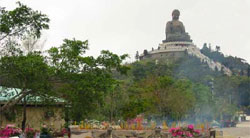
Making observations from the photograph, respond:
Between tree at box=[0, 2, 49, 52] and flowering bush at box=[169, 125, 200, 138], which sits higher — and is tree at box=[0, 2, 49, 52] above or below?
above

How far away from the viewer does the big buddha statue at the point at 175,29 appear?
11144 centimetres

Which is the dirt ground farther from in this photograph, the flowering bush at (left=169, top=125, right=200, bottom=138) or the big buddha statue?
the big buddha statue

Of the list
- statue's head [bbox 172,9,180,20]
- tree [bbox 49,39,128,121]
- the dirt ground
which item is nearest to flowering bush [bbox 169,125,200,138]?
tree [bbox 49,39,128,121]

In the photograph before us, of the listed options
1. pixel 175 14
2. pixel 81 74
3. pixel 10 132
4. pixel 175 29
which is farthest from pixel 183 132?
pixel 175 14

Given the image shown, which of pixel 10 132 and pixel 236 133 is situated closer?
pixel 10 132

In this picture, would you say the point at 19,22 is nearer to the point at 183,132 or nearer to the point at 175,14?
the point at 183,132

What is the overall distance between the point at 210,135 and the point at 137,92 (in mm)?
19747

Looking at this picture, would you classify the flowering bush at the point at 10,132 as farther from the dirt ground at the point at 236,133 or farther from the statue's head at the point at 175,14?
the statue's head at the point at 175,14

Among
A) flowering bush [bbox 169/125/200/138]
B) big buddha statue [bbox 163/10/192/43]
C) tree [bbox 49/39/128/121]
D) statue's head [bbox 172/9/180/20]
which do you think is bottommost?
flowering bush [bbox 169/125/200/138]

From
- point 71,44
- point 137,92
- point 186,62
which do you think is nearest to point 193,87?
point 137,92

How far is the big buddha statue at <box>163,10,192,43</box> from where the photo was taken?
111438 mm

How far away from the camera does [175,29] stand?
112 m

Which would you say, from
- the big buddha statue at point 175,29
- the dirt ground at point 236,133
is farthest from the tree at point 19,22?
the big buddha statue at point 175,29

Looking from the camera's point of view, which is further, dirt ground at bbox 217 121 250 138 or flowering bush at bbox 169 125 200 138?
dirt ground at bbox 217 121 250 138
